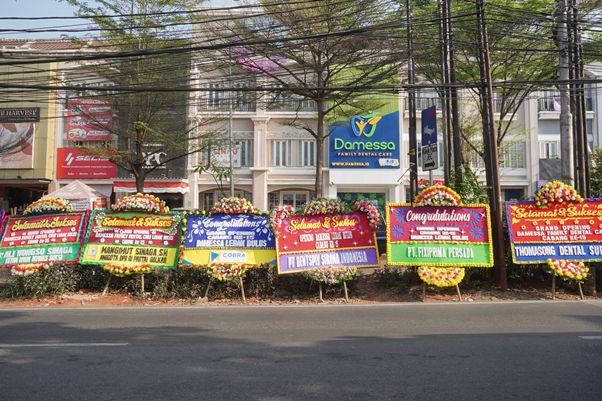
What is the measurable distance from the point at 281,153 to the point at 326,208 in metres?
18.6

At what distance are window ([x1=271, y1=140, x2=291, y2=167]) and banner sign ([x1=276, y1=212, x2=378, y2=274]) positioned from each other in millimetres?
18415

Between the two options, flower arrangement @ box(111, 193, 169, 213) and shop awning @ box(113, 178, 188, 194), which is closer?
flower arrangement @ box(111, 193, 169, 213)

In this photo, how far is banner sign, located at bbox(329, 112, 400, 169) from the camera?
2856 centimetres

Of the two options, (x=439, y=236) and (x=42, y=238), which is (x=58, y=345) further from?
(x=439, y=236)

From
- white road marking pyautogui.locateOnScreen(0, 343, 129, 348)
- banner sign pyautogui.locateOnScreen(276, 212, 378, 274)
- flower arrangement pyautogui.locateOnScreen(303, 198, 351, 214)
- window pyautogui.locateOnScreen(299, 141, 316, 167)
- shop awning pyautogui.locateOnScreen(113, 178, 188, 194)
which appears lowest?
white road marking pyautogui.locateOnScreen(0, 343, 129, 348)

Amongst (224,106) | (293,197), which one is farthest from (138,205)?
(293,197)

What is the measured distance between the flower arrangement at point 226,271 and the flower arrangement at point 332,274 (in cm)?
152

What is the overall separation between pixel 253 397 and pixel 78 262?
835 centimetres

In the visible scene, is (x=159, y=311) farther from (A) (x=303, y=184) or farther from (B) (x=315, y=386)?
(A) (x=303, y=184)

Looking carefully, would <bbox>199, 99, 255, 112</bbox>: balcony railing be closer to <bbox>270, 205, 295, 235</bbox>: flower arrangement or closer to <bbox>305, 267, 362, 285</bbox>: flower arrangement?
<bbox>270, 205, 295, 235</bbox>: flower arrangement

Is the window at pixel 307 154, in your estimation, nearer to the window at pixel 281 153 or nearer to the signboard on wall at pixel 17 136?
the window at pixel 281 153

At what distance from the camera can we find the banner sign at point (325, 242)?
34.9ft

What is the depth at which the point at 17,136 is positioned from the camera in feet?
90.4

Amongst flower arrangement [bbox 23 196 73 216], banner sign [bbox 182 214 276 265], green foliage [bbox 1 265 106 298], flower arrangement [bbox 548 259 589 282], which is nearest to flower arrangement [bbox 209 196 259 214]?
banner sign [bbox 182 214 276 265]
